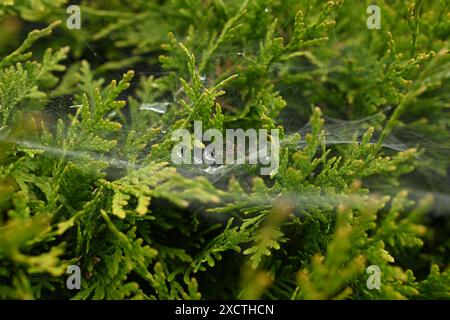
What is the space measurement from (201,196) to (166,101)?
3.33 feet

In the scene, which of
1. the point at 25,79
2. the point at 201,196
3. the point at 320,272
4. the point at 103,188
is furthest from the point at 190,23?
the point at 320,272

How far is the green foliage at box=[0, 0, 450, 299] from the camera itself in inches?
61.2

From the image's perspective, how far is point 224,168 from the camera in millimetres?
1964

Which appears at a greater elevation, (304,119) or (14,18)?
(14,18)

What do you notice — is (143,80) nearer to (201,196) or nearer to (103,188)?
(103,188)

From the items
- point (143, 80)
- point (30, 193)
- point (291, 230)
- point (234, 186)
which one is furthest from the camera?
point (143, 80)

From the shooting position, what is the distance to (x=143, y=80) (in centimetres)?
232
